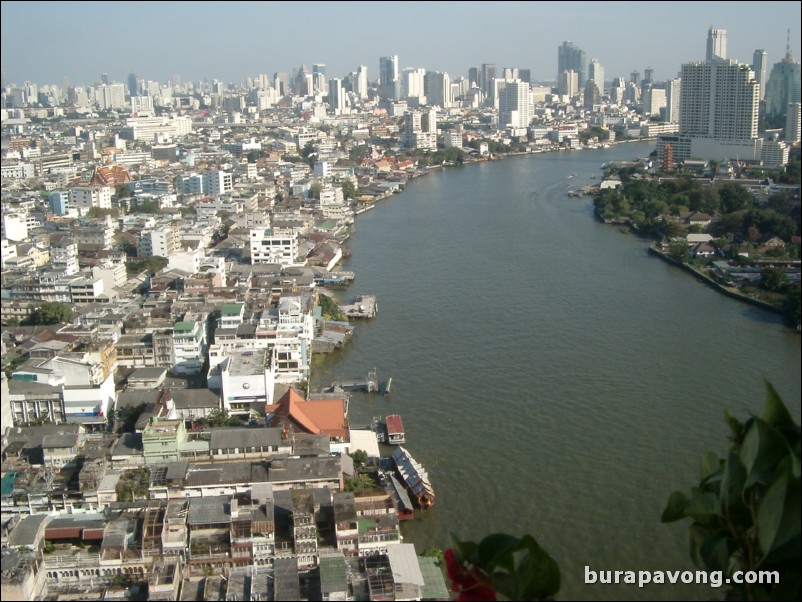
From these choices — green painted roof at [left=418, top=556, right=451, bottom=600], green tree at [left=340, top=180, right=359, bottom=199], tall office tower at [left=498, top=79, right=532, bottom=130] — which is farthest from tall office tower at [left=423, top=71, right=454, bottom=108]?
green painted roof at [left=418, top=556, right=451, bottom=600]

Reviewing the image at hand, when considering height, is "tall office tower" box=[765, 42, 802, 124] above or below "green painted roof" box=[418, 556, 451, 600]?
above

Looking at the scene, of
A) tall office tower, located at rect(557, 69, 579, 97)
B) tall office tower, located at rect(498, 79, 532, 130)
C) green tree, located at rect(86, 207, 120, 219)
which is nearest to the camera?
green tree, located at rect(86, 207, 120, 219)

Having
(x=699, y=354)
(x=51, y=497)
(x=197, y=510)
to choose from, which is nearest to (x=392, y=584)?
(x=197, y=510)

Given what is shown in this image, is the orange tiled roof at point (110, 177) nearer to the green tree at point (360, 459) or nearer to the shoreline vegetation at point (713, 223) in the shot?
the shoreline vegetation at point (713, 223)

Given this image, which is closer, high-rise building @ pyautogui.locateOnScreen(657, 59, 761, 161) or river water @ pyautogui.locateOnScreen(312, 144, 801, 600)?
river water @ pyautogui.locateOnScreen(312, 144, 801, 600)

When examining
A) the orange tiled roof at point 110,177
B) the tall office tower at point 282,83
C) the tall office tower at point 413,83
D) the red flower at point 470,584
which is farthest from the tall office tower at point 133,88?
the red flower at point 470,584

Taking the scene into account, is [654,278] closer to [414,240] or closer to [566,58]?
[414,240]

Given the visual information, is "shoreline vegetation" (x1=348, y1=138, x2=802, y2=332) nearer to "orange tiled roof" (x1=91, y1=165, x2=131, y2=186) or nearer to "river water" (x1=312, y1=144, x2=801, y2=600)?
"river water" (x1=312, y1=144, x2=801, y2=600)

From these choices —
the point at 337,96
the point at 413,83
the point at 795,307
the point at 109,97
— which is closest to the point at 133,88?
the point at 109,97
